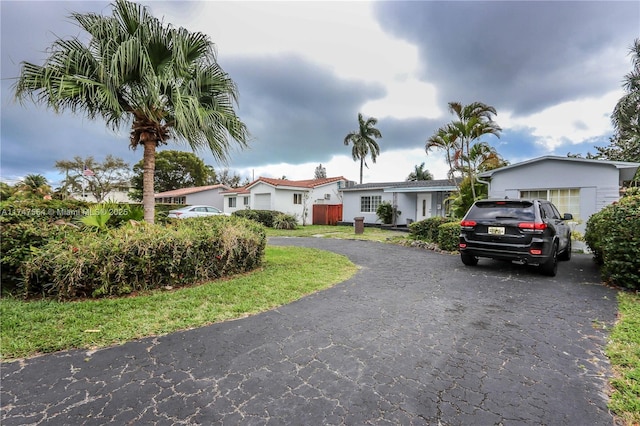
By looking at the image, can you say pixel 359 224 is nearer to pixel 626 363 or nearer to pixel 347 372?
pixel 626 363

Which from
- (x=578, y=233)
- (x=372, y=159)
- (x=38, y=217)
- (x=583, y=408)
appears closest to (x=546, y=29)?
(x=578, y=233)

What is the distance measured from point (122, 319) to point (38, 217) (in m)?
3.99

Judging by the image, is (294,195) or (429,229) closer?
(429,229)

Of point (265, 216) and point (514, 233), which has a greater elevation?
point (265, 216)

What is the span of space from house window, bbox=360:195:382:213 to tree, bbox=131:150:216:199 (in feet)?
91.6

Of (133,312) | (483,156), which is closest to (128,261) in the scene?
(133,312)

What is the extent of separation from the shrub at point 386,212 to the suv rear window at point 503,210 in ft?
43.6

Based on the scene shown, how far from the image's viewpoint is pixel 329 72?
11703 mm

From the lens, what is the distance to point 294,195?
23.0m

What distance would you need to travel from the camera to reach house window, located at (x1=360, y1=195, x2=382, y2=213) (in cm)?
2159

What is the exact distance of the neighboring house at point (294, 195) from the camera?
22.3 m

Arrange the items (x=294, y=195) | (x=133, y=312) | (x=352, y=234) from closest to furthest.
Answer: (x=133, y=312) < (x=352, y=234) < (x=294, y=195)

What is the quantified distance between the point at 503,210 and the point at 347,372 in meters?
5.62

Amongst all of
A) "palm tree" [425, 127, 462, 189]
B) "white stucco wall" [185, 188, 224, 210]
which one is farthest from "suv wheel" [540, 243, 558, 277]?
"white stucco wall" [185, 188, 224, 210]
